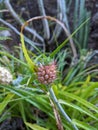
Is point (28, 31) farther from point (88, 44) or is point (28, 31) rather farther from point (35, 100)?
point (35, 100)

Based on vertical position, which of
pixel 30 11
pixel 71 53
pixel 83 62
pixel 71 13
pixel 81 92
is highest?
pixel 30 11

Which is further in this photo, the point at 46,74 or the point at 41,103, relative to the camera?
the point at 41,103

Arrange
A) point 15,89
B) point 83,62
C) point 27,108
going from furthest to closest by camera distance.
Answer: point 83,62 < point 27,108 < point 15,89

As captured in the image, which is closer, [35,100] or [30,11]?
[35,100]

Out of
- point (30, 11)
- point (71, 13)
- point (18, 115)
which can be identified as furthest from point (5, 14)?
point (18, 115)

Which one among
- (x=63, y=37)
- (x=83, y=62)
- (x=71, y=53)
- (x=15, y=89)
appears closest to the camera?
(x=15, y=89)

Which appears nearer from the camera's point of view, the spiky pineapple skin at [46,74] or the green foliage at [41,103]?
the spiky pineapple skin at [46,74]

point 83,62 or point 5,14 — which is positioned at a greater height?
point 5,14

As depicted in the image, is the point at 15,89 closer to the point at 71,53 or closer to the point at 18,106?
the point at 18,106

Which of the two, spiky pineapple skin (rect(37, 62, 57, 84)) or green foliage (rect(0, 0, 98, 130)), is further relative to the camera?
green foliage (rect(0, 0, 98, 130))
